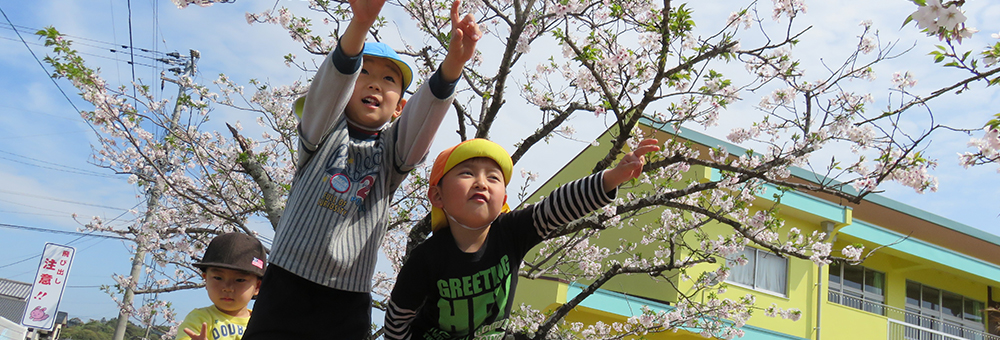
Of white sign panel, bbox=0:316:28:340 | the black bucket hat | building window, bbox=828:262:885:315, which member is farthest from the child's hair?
white sign panel, bbox=0:316:28:340

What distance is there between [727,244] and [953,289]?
13.5 meters

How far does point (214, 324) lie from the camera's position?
285cm

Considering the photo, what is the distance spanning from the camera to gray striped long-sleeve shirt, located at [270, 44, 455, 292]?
6.64 feet

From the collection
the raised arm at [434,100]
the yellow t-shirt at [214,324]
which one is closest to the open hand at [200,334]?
the yellow t-shirt at [214,324]

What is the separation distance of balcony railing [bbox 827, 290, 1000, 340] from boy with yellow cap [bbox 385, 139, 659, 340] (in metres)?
13.9

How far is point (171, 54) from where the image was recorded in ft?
53.4


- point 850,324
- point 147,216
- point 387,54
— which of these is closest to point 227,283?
point 387,54

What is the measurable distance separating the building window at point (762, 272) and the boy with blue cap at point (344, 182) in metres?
11.6

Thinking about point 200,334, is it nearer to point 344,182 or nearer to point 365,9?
point 344,182

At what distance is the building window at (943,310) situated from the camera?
601 inches

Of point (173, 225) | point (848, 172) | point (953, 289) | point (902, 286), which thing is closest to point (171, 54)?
point (173, 225)

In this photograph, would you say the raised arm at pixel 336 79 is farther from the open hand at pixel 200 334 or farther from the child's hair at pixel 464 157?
the open hand at pixel 200 334

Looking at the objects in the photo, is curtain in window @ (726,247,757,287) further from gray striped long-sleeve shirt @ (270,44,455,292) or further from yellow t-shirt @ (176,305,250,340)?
gray striped long-sleeve shirt @ (270,44,455,292)

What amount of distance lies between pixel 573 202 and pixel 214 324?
5.80 feet
